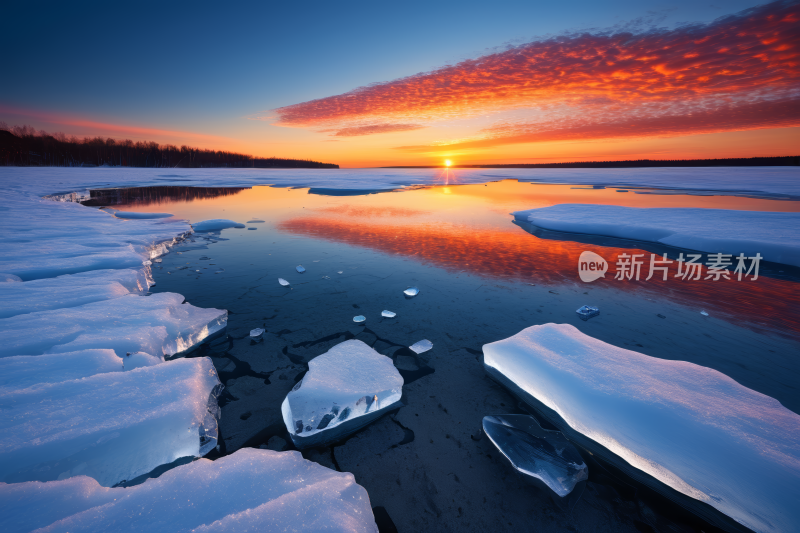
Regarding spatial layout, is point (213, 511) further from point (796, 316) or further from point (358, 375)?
point (796, 316)

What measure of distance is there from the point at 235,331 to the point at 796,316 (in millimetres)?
6202

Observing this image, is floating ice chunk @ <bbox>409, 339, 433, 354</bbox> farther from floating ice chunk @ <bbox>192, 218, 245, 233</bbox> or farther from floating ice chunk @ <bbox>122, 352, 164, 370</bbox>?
floating ice chunk @ <bbox>192, 218, 245, 233</bbox>

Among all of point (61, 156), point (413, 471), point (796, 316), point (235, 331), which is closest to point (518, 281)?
point (796, 316)

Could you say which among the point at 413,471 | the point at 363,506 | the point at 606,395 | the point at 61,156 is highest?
the point at 61,156

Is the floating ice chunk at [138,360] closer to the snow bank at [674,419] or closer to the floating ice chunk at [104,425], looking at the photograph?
the floating ice chunk at [104,425]

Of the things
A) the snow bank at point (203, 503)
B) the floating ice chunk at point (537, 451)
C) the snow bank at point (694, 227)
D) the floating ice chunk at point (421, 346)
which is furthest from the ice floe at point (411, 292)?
the snow bank at point (694, 227)

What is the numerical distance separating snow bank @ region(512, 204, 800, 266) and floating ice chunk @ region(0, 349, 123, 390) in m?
8.49

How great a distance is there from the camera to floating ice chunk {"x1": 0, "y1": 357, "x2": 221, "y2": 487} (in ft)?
4.77

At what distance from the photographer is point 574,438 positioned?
1.89 metres

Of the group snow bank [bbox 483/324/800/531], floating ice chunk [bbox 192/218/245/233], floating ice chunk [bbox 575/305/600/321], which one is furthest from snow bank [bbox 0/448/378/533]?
floating ice chunk [bbox 192/218/245/233]

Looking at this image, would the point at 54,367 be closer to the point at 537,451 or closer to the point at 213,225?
the point at 537,451

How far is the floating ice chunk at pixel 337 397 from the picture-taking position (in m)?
1.89

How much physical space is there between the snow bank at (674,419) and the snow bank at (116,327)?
268 centimetres

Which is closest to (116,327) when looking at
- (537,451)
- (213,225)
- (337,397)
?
(337,397)
